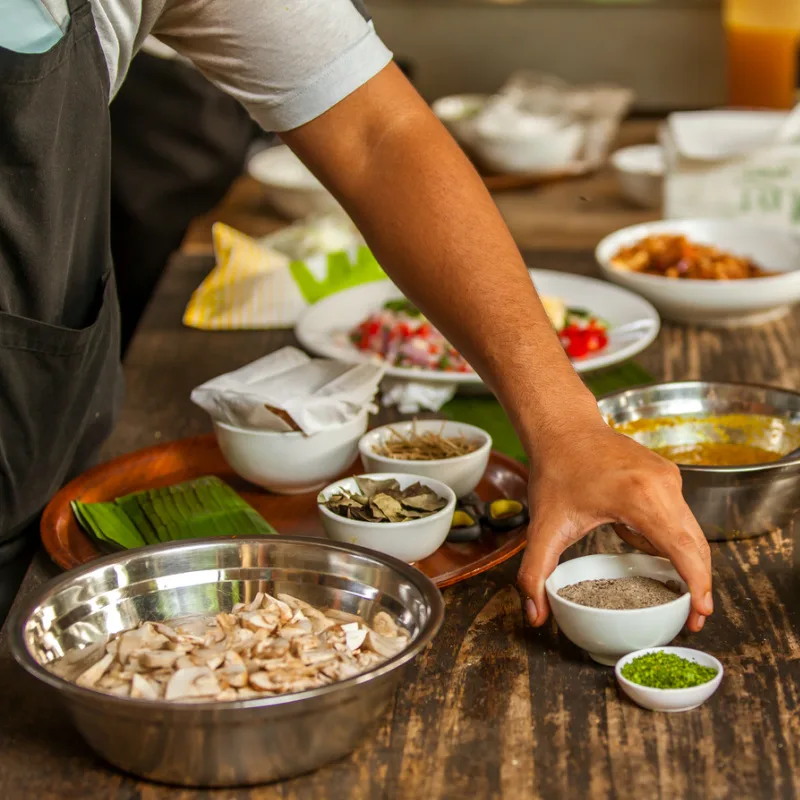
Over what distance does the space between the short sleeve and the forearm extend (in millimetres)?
33

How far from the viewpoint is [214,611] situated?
1.09 m

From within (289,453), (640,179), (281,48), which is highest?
(281,48)

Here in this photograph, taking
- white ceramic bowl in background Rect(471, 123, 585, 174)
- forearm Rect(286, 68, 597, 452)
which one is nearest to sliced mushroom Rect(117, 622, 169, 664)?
forearm Rect(286, 68, 597, 452)

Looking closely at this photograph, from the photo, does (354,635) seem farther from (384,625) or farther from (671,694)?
(671,694)

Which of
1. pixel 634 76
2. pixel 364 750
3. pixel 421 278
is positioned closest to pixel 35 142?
pixel 421 278

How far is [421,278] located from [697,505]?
0.43m

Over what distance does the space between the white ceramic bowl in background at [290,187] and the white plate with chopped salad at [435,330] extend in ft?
1.61

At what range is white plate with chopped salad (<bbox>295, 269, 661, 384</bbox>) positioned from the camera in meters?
1.79

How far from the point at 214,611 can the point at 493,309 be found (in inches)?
18.4

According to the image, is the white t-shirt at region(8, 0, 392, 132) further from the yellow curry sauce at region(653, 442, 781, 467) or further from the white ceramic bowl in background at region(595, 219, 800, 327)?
the white ceramic bowl in background at region(595, 219, 800, 327)

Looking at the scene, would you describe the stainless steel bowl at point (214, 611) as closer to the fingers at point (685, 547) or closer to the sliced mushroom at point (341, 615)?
the sliced mushroom at point (341, 615)

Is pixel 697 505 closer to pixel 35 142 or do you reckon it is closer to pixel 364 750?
pixel 364 750

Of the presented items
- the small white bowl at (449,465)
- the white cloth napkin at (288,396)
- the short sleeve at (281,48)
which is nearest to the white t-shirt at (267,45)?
the short sleeve at (281,48)

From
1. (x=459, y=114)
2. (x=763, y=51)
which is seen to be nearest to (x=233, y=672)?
(x=459, y=114)
